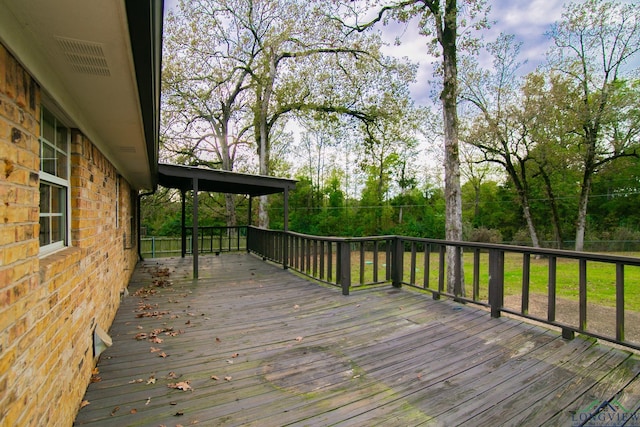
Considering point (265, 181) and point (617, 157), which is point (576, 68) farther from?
point (265, 181)

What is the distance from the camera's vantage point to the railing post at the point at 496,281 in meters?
3.50

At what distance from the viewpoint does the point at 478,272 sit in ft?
12.4

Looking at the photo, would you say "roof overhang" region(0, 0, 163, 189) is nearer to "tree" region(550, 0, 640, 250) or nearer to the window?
the window

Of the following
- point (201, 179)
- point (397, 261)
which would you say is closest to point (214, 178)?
point (201, 179)

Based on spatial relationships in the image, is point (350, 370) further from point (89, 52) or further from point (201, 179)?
point (201, 179)

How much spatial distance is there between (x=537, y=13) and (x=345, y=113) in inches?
297

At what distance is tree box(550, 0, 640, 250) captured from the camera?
1168 cm

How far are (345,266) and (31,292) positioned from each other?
12.7 feet

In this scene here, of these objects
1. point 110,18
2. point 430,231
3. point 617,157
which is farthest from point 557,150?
point 110,18

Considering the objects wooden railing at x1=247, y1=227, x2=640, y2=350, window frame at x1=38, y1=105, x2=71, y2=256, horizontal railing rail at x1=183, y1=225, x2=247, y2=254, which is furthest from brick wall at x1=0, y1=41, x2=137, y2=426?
horizontal railing rail at x1=183, y1=225, x2=247, y2=254

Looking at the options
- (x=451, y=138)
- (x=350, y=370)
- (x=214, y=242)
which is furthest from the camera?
(x=214, y=242)

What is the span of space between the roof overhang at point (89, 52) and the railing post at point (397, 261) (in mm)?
3933

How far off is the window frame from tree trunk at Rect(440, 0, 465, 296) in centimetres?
645

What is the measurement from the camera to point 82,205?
2256 mm
